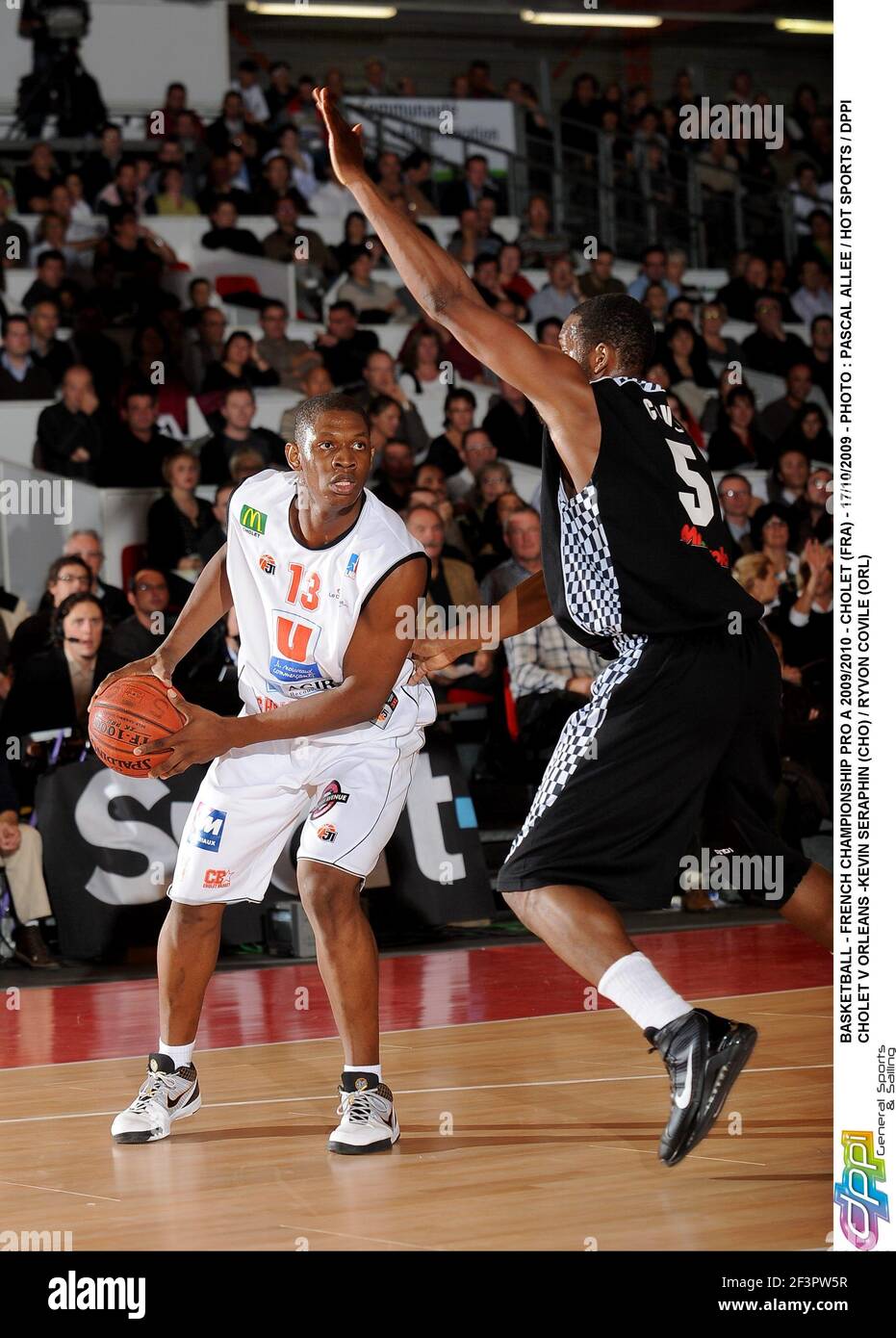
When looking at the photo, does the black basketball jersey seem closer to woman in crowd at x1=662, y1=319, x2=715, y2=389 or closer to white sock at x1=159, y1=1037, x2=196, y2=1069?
white sock at x1=159, y1=1037, x2=196, y2=1069

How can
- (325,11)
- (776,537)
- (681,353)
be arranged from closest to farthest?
1. (776,537)
2. (681,353)
3. (325,11)

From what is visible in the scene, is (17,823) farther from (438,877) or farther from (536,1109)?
(536,1109)

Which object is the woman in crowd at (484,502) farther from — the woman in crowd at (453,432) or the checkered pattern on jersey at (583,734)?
the checkered pattern on jersey at (583,734)

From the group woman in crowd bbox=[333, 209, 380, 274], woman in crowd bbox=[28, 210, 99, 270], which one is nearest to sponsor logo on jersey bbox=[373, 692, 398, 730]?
woman in crowd bbox=[28, 210, 99, 270]

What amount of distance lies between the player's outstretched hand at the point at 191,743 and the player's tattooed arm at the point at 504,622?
23.3 inches

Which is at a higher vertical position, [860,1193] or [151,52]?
[151,52]

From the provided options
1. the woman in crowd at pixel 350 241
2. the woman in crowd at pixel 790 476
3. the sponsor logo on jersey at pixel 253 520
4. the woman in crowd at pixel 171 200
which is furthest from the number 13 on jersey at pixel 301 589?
the woman in crowd at pixel 171 200

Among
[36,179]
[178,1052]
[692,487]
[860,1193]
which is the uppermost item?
[36,179]

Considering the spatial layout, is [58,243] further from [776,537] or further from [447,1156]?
[447,1156]

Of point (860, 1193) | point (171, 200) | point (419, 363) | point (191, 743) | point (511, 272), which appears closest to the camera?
point (860, 1193)

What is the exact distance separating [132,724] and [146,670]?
30cm

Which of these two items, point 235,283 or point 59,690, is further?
point 235,283

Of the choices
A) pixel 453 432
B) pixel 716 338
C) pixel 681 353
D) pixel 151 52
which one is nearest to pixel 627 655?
pixel 453 432

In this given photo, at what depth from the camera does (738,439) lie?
12.8 metres
